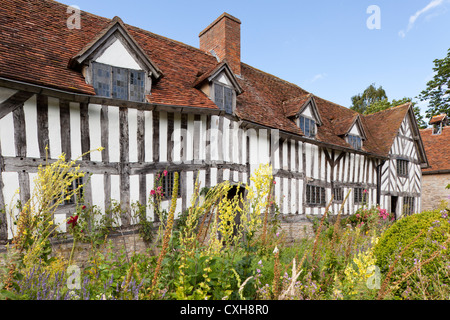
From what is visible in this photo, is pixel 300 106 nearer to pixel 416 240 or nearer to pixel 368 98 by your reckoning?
pixel 416 240

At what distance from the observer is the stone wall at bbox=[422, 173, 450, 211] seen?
49.9ft

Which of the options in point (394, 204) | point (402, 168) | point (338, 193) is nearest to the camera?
point (338, 193)

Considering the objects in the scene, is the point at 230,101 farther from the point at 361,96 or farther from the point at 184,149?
the point at 361,96

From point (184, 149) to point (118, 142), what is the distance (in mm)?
1684

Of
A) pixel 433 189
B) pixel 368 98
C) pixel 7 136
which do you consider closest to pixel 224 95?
pixel 7 136

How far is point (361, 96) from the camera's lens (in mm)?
32469

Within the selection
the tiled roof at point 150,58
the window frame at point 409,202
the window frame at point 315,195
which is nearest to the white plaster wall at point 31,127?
the tiled roof at point 150,58

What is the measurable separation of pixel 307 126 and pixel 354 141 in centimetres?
339

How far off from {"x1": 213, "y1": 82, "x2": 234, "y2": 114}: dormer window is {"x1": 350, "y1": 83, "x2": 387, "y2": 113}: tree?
28713 millimetres

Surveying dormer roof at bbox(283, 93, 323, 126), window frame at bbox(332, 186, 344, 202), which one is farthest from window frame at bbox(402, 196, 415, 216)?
dormer roof at bbox(283, 93, 323, 126)

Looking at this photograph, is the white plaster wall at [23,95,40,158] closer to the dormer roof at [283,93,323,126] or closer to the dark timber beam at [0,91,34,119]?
the dark timber beam at [0,91,34,119]

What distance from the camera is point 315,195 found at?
32.8 feet

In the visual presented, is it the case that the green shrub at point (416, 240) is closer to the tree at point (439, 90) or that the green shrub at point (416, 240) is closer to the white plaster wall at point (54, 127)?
the white plaster wall at point (54, 127)

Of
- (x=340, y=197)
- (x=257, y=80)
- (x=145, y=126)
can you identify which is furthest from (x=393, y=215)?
(x=145, y=126)
